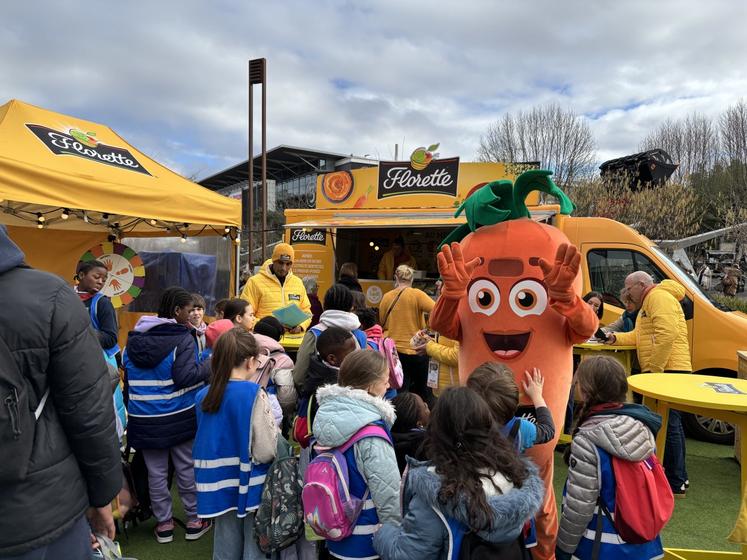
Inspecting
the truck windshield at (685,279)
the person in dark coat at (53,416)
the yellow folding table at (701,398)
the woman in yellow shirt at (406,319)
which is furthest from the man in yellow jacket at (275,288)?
the truck windshield at (685,279)

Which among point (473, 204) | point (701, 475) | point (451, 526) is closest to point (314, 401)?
point (451, 526)

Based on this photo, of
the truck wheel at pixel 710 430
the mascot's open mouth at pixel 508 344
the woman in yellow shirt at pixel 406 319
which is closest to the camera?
the mascot's open mouth at pixel 508 344

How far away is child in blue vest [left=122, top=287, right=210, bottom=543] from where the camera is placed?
3.16 meters

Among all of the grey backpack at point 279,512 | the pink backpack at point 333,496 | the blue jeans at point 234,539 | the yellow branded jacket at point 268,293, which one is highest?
the yellow branded jacket at point 268,293

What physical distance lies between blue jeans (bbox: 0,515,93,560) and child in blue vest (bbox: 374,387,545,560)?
99 centimetres

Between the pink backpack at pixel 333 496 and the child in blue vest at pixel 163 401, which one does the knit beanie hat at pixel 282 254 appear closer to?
the child in blue vest at pixel 163 401

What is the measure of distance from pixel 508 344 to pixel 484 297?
0.30 meters

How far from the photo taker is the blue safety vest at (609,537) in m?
2.12

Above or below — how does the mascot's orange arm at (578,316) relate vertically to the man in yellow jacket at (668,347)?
above

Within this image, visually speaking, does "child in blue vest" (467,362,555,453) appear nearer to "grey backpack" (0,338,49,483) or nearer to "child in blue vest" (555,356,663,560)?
"child in blue vest" (555,356,663,560)

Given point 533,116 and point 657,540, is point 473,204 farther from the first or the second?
point 533,116

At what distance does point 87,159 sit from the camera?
528 centimetres

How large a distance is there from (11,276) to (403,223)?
619 centimetres

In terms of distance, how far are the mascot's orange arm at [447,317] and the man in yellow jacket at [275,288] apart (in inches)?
105
